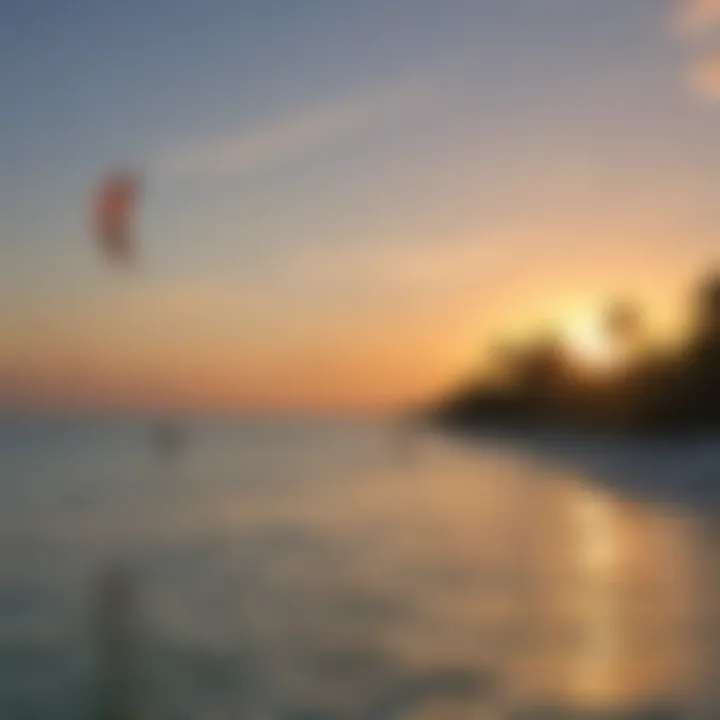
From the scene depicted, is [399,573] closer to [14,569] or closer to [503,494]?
[14,569]

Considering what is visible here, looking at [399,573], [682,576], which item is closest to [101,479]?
[399,573]

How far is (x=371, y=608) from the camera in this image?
11883 millimetres

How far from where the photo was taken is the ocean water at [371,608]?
317 inches

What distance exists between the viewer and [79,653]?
32.2ft

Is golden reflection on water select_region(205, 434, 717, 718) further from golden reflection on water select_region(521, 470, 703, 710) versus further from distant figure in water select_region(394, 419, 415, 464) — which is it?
distant figure in water select_region(394, 419, 415, 464)

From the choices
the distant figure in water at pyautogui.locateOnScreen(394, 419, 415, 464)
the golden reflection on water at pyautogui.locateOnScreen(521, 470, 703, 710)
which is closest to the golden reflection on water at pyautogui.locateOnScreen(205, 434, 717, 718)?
the golden reflection on water at pyautogui.locateOnScreen(521, 470, 703, 710)

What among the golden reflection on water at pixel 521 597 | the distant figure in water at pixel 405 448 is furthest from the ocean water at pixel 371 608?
the distant figure in water at pixel 405 448

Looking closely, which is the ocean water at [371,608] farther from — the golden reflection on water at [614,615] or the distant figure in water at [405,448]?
the distant figure in water at [405,448]

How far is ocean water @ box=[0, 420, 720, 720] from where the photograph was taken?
8.05 m

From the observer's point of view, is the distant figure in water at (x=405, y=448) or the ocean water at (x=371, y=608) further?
the distant figure in water at (x=405, y=448)

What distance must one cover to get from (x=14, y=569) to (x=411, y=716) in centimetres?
991

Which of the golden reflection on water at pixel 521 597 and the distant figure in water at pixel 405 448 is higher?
the distant figure in water at pixel 405 448

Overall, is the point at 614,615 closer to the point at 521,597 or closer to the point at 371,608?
the point at 521,597

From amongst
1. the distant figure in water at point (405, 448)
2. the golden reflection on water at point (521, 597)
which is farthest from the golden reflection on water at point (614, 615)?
the distant figure in water at point (405, 448)
